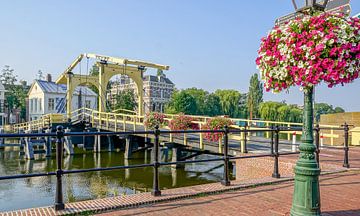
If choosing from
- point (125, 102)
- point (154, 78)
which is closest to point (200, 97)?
point (125, 102)

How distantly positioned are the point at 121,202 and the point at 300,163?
2429mm

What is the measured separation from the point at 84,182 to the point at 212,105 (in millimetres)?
65666

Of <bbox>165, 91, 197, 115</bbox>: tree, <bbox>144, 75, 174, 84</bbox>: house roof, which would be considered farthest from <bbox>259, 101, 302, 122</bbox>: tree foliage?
<bbox>144, 75, 174, 84</bbox>: house roof

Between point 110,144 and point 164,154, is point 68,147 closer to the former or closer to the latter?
point 110,144

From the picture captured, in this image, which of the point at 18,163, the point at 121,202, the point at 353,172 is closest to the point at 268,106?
the point at 18,163

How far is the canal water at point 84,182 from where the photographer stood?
9.27m

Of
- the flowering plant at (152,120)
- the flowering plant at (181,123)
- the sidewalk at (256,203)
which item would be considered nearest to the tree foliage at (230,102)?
the flowering plant at (152,120)

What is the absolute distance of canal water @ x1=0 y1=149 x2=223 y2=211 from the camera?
927 cm

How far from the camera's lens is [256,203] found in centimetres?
454

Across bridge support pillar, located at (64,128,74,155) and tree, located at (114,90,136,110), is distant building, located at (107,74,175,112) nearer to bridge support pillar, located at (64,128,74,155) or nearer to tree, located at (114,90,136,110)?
tree, located at (114,90,136,110)

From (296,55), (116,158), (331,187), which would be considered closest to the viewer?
(296,55)

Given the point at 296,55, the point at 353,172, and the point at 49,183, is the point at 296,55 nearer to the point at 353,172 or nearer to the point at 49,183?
the point at 353,172

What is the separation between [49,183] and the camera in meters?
11.3

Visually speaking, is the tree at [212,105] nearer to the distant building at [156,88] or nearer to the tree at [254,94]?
the tree at [254,94]
